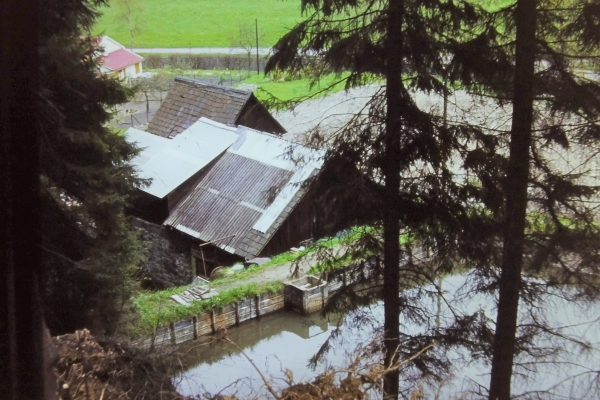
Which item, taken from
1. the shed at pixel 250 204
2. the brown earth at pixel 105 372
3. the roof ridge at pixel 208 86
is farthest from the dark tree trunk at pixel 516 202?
the brown earth at pixel 105 372

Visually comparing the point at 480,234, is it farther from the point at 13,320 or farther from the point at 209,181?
the point at 13,320

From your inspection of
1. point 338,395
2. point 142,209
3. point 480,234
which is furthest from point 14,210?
point 480,234

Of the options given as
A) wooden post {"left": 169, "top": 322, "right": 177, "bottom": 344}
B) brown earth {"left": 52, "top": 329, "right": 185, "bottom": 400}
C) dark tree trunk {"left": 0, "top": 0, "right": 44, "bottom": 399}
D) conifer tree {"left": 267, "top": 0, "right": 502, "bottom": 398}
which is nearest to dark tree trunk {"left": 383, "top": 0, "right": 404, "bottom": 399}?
conifer tree {"left": 267, "top": 0, "right": 502, "bottom": 398}

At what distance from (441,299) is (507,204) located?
595 mm

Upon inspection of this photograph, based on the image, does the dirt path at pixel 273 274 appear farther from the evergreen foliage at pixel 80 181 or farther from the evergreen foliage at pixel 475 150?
the evergreen foliage at pixel 80 181

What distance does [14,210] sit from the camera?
4.68 feet

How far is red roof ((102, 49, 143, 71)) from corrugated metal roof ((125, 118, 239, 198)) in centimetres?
31

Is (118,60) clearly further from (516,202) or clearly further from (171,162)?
(516,202)

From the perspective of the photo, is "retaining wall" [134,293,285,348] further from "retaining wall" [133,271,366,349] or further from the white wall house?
the white wall house

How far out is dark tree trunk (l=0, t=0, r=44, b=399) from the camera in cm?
136

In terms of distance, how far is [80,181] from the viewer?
2.18 metres

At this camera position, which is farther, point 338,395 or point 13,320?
point 338,395

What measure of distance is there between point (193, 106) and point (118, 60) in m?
0.51

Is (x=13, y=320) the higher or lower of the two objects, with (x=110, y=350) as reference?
higher
